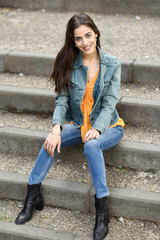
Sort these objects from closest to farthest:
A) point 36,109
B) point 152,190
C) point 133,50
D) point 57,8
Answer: point 152,190 → point 36,109 → point 133,50 → point 57,8

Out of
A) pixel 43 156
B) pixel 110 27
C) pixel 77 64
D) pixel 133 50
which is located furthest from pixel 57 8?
pixel 43 156

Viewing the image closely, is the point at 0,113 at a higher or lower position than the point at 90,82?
lower

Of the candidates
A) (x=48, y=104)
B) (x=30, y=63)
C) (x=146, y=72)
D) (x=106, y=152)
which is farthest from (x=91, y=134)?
(x=30, y=63)

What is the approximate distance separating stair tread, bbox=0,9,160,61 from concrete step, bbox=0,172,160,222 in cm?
182

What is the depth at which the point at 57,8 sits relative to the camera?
20.3 feet

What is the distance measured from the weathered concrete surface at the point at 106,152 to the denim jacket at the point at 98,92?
0.32 m

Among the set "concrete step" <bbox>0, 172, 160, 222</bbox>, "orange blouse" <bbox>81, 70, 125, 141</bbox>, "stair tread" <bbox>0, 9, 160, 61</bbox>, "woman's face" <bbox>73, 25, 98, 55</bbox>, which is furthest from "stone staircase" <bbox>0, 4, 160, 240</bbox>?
"woman's face" <bbox>73, 25, 98, 55</bbox>

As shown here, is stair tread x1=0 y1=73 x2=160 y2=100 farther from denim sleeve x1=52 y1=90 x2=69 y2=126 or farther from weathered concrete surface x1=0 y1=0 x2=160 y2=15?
weathered concrete surface x1=0 y1=0 x2=160 y2=15

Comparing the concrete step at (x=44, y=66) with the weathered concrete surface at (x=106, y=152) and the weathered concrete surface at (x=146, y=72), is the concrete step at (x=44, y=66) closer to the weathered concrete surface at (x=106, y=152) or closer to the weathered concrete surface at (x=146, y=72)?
the weathered concrete surface at (x=146, y=72)


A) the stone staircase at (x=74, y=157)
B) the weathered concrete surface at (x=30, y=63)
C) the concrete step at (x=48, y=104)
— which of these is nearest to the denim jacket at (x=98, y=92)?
the stone staircase at (x=74, y=157)

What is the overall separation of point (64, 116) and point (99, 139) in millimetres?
406

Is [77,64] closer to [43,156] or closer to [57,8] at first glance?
[43,156]

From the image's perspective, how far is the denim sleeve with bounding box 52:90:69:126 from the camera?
3.28 meters

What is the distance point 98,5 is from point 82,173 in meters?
3.40
